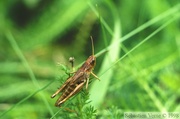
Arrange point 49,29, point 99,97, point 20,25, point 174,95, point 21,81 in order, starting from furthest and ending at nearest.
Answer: point 20,25, point 49,29, point 21,81, point 174,95, point 99,97

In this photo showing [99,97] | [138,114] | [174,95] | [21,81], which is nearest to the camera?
[138,114]

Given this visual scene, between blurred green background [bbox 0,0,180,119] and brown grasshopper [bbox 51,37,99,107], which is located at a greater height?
blurred green background [bbox 0,0,180,119]

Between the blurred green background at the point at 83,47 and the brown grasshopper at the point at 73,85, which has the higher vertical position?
the blurred green background at the point at 83,47

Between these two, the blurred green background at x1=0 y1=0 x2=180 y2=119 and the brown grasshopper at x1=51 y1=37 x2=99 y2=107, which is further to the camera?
the blurred green background at x1=0 y1=0 x2=180 y2=119

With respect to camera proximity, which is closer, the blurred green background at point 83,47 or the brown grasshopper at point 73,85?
the brown grasshopper at point 73,85

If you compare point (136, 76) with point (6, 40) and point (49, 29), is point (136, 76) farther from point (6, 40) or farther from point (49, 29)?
point (6, 40)

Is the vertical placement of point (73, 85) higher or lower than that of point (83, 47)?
lower

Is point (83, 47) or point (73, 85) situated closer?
point (73, 85)

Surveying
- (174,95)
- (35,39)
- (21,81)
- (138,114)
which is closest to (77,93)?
(138,114)
